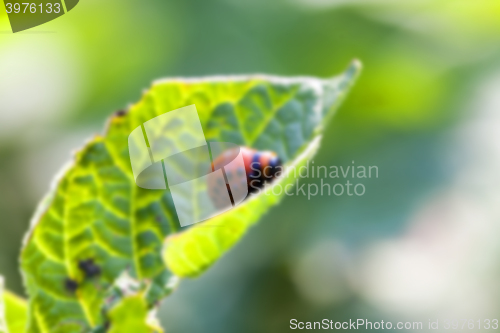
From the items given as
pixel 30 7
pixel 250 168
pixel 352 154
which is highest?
pixel 30 7

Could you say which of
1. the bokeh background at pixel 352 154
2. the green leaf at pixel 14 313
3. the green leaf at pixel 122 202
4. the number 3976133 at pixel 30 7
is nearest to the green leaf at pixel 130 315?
the green leaf at pixel 122 202

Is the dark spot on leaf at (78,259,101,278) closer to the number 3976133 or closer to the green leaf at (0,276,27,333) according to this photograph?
the green leaf at (0,276,27,333)

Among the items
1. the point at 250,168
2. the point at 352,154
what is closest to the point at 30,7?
the point at 250,168

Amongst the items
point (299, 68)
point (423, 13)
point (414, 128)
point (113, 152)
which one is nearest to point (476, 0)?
point (423, 13)

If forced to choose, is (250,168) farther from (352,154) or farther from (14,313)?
(352,154)

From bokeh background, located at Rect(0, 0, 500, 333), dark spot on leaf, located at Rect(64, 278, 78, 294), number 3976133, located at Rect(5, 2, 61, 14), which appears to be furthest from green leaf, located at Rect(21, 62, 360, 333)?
bokeh background, located at Rect(0, 0, 500, 333)

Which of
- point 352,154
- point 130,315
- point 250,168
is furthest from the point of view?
point 352,154

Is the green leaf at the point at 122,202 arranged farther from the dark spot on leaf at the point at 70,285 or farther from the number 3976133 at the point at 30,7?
the number 3976133 at the point at 30,7
